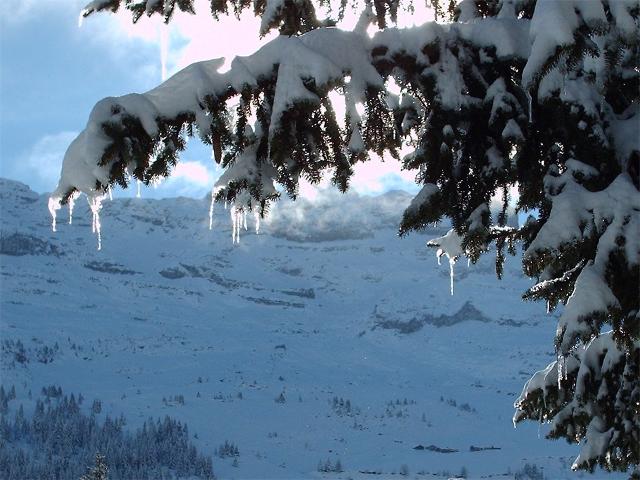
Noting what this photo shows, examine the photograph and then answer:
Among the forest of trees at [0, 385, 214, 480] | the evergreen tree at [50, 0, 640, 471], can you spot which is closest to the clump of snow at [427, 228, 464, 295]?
the evergreen tree at [50, 0, 640, 471]

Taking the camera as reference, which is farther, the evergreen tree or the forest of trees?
the forest of trees

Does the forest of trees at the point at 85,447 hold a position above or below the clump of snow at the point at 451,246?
below

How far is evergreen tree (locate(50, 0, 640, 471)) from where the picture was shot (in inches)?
112

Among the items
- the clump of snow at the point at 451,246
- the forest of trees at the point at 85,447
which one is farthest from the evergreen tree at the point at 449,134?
the forest of trees at the point at 85,447

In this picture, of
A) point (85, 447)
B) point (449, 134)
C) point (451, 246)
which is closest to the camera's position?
point (449, 134)

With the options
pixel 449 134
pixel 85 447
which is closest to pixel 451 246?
pixel 449 134

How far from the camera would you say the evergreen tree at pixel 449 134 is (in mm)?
2854

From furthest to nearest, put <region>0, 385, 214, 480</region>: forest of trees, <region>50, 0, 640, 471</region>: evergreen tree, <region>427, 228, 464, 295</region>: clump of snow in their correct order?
1. <region>0, 385, 214, 480</region>: forest of trees
2. <region>427, 228, 464, 295</region>: clump of snow
3. <region>50, 0, 640, 471</region>: evergreen tree

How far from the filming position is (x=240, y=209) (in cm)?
358

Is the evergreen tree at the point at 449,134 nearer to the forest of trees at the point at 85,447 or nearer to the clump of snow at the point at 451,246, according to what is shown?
the clump of snow at the point at 451,246

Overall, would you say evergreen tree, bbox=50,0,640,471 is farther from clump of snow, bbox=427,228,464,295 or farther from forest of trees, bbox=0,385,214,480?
forest of trees, bbox=0,385,214,480

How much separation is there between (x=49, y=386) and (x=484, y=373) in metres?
119

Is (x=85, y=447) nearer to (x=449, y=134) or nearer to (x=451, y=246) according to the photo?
(x=451, y=246)

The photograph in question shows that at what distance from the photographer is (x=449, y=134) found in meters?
3.10
